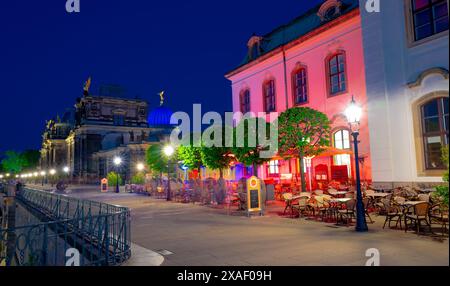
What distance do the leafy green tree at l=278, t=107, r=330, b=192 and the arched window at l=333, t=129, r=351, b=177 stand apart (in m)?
3.17

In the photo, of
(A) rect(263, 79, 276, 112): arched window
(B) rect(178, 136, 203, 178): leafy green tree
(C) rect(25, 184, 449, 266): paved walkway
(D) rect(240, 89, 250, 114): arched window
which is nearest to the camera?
(C) rect(25, 184, 449, 266): paved walkway

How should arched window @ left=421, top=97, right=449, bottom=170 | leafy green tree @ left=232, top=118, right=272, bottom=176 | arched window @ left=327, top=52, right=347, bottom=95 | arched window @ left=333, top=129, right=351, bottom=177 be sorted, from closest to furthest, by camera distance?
arched window @ left=421, top=97, right=449, bottom=170 → leafy green tree @ left=232, top=118, right=272, bottom=176 → arched window @ left=333, top=129, right=351, bottom=177 → arched window @ left=327, top=52, right=347, bottom=95

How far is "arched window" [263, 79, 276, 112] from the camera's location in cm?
2725

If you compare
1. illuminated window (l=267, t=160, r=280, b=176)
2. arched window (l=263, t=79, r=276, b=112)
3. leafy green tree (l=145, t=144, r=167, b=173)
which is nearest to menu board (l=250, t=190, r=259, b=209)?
illuminated window (l=267, t=160, r=280, b=176)

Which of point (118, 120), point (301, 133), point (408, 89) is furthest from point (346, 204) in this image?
point (118, 120)

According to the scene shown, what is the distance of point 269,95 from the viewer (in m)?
27.7

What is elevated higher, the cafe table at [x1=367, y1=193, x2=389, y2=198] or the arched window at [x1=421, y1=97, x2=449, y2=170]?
the arched window at [x1=421, y1=97, x2=449, y2=170]

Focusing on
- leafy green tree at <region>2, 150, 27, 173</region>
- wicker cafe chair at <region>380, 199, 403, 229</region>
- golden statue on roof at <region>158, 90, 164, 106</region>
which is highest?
golden statue on roof at <region>158, 90, 164, 106</region>

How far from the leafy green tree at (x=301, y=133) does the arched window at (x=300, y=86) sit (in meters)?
6.35

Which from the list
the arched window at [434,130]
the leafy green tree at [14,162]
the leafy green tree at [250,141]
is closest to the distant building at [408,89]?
the arched window at [434,130]

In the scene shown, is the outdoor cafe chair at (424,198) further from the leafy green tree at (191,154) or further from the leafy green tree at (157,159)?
the leafy green tree at (157,159)

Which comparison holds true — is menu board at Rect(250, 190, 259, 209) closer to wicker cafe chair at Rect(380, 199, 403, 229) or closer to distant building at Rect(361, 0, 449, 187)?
wicker cafe chair at Rect(380, 199, 403, 229)

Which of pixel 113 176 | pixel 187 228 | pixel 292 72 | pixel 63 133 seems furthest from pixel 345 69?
pixel 63 133

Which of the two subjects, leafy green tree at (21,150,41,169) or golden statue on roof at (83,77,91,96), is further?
leafy green tree at (21,150,41,169)
